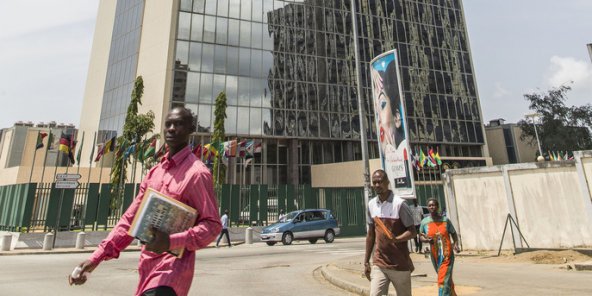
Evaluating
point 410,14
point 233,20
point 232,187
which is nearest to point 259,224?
point 232,187

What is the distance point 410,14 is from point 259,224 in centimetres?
3936

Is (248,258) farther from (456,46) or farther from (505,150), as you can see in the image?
(505,150)

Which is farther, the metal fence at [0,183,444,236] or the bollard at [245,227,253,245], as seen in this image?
the bollard at [245,227,253,245]

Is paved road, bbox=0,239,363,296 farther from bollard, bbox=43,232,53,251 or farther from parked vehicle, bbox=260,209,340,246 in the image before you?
parked vehicle, bbox=260,209,340,246

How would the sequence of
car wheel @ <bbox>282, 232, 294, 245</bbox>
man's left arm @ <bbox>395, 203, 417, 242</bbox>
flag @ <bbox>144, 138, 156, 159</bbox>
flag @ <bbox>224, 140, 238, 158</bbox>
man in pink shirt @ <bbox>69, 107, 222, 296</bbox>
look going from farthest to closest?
flag @ <bbox>224, 140, 238, 158</bbox> < flag @ <bbox>144, 138, 156, 159</bbox> < car wheel @ <bbox>282, 232, 294, 245</bbox> < man's left arm @ <bbox>395, 203, 417, 242</bbox> < man in pink shirt @ <bbox>69, 107, 222, 296</bbox>

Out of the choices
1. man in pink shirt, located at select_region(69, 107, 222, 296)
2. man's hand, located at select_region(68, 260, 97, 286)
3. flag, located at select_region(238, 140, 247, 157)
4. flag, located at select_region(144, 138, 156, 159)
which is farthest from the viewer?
flag, located at select_region(238, 140, 247, 157)

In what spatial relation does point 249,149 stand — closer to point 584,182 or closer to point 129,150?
point 129,150

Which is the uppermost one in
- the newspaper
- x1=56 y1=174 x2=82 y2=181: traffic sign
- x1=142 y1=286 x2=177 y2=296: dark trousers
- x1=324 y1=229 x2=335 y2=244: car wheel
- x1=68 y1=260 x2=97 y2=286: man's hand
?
x1=56 y1=174 x2=82 y2=181: traffic sign

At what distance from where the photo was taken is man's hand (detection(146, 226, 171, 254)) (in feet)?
6.13

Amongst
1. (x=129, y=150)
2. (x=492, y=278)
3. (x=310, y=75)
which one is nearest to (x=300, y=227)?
(x=492, y=278)

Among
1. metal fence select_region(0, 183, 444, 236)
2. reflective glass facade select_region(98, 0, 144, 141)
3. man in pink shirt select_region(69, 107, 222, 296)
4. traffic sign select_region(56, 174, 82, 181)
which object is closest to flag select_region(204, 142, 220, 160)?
metal fence select_region(0, 183, 444, 236)

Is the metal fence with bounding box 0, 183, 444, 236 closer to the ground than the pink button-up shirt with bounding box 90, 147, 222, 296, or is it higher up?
higher up

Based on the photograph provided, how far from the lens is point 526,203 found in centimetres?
1269

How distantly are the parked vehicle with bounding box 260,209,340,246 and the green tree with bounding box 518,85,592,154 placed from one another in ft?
132
